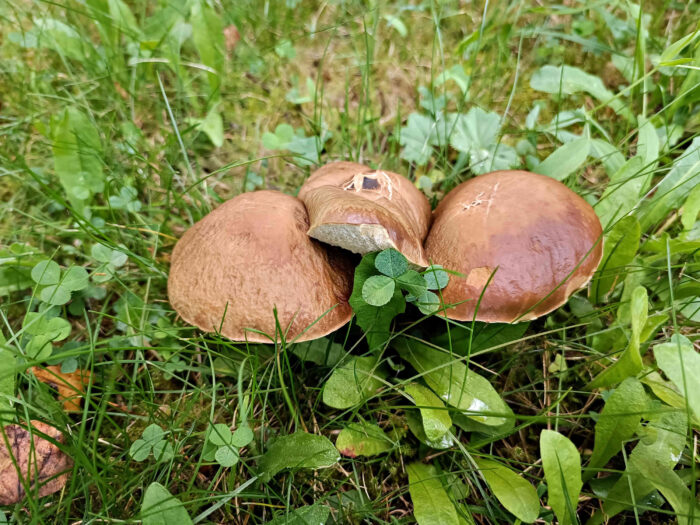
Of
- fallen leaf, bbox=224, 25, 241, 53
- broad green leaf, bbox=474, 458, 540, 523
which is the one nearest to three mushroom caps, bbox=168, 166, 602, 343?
broad green leaf, bbox=474, 458, 540, 523

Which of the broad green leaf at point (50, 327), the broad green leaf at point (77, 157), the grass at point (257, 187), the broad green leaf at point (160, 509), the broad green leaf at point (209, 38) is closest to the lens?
the broad green leaf at point (160, 509)

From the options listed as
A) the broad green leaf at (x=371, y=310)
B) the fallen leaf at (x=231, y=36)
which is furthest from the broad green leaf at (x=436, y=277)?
the fallen leaf at (x=231, y=36)

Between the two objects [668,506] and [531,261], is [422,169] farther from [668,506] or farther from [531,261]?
[668,506]

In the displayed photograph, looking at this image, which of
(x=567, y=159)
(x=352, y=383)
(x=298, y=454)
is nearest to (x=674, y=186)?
(x=567, y=159)

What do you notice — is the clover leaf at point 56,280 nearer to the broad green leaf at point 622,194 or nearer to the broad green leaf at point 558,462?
the broad green leaf at point 558,462

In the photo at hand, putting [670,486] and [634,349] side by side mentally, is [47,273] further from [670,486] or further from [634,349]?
[670,486]

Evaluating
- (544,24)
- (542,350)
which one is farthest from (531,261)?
(544,24)
